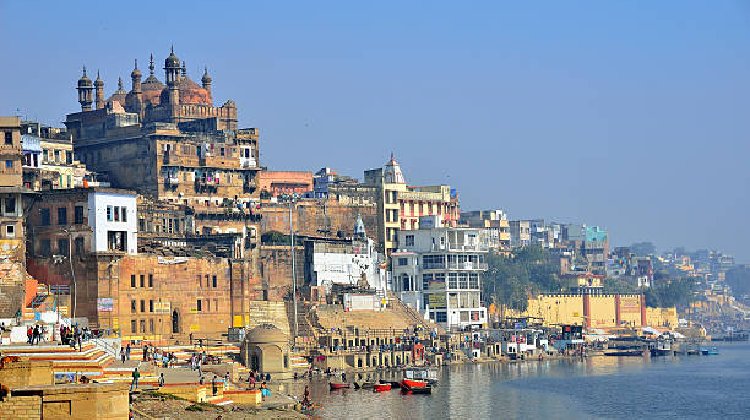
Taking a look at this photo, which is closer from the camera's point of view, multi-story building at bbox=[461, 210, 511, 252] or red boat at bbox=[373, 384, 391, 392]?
red boat at bbox=[373, 384, 391, 392]

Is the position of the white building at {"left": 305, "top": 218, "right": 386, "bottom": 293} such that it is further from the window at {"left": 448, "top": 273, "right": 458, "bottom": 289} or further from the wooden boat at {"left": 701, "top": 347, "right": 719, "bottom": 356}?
the wooden boat at {"left": 701, "top": 347, "right": 719, "bottom": 356}

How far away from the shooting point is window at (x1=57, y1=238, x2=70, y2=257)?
242 feet

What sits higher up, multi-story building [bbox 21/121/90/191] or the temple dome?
the temple dome

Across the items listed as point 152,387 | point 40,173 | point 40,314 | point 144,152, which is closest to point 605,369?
point 144,152

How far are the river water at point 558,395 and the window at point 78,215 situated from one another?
14365mm

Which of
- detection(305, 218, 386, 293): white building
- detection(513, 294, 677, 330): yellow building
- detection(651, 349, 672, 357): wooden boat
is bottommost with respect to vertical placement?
detection(651, 349, 672, 357): wooden boat

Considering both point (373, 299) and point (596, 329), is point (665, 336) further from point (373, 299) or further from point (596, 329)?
point (373, 299)

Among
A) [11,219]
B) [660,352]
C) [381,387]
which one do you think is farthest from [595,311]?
[11,219]

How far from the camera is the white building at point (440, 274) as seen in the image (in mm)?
110562

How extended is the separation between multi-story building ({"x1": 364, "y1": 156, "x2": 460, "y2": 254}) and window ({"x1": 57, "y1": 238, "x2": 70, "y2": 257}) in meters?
42.1

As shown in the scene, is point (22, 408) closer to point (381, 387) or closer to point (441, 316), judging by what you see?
point (381, 387)

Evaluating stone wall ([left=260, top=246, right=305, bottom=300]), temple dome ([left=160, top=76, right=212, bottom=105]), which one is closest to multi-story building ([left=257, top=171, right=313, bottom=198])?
temple dome ([left=160, top=76, right=212, bottom=105])

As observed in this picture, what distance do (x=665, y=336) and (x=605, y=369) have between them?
4842 centimetres

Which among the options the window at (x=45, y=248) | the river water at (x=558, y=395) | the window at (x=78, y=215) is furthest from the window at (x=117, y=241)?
the river water at (x=558, y=395)
